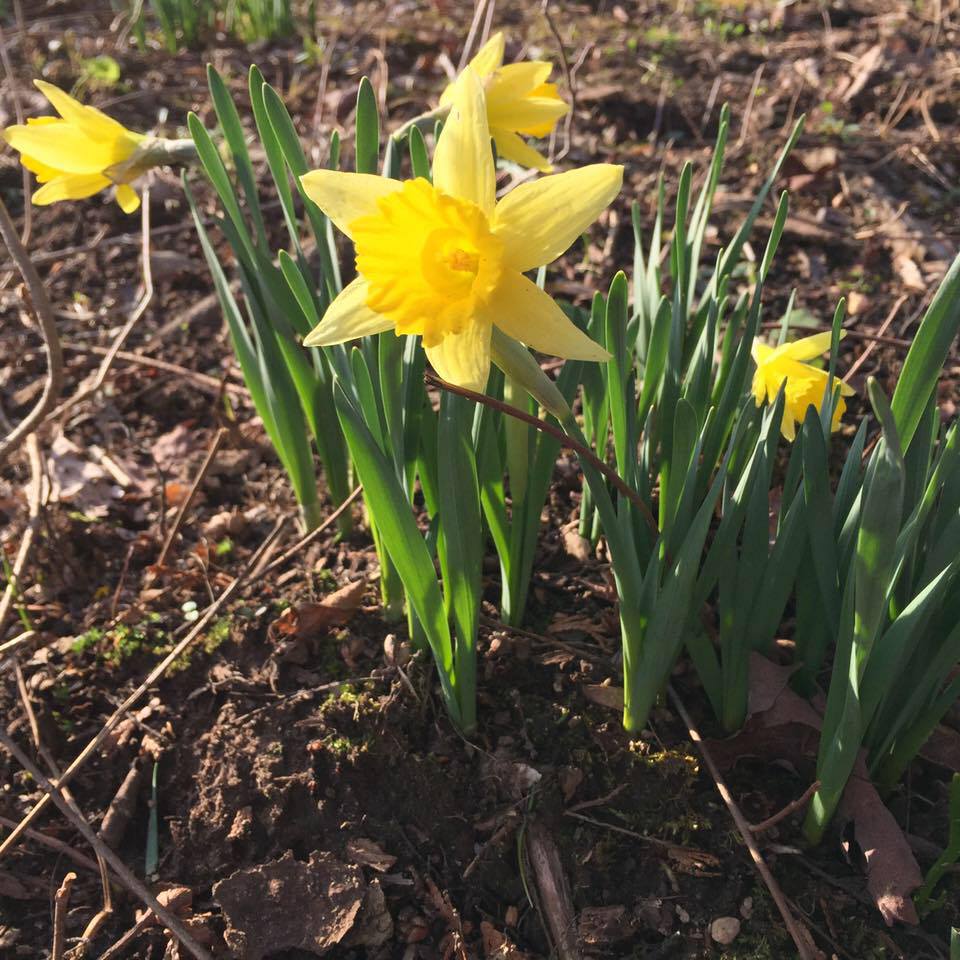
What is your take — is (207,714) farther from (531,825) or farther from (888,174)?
(888,174)

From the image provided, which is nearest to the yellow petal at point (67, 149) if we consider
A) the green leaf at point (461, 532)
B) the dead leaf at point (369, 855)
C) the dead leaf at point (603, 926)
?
the green leaf at point (461, 532)

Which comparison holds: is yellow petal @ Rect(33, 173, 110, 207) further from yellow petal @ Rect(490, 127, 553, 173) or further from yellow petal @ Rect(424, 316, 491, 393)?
yellow petal @ Rect(424, 316, 491, 393)

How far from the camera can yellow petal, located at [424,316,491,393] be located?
113cm

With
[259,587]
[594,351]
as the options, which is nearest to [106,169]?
[259,587]

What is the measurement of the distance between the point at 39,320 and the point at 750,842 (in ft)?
6.05

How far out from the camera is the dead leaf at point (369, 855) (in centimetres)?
150

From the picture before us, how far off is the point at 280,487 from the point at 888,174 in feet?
8.24

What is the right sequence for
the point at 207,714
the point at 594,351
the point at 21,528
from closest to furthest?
the point at 594,351 → the point at 207,714 → the point at 21,528

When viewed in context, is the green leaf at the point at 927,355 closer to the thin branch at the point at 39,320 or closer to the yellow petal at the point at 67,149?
the yellow petal at the point at 67,149

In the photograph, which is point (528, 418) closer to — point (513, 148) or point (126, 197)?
point (513, 148)

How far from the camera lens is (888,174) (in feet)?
10.6

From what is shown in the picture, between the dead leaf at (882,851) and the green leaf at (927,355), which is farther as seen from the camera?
the dead leaf at (882,851)

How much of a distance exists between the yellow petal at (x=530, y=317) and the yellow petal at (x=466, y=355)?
0.08ft

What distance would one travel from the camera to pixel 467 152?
1.15m
